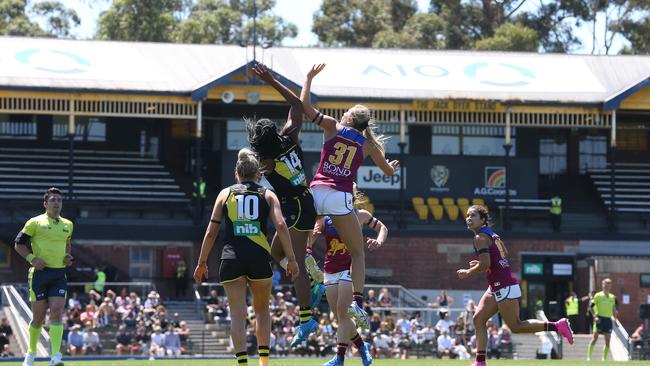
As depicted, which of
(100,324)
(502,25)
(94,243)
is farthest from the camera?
(502,25)

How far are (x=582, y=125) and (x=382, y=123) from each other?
6.35 metres

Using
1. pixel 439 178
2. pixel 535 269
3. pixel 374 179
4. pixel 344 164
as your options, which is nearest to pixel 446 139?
pixel 439 178

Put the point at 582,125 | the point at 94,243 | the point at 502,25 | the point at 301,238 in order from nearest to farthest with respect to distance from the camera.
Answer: the point at 301,238
the point at 94,243
the point at 582,125
the point at 502,25

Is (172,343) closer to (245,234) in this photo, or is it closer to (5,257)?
(5,257)

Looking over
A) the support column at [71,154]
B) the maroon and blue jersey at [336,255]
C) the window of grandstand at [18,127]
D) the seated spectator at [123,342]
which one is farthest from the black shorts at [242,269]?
the window of grandstand at [18,127]

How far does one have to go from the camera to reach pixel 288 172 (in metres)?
15.9

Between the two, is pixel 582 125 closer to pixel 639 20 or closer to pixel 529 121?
pixel 529 121

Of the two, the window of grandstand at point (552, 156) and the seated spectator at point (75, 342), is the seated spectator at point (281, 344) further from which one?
the window of grandstand at point (552, 156)

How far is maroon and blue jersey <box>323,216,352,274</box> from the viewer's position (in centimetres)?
1691

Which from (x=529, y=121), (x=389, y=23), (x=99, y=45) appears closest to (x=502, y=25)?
(x=389, y=23)

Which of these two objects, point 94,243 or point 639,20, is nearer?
point 94,243

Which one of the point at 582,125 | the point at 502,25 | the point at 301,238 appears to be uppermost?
the point at 502,25

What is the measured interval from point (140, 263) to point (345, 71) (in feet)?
29.6

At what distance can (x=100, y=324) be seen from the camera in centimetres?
3444
